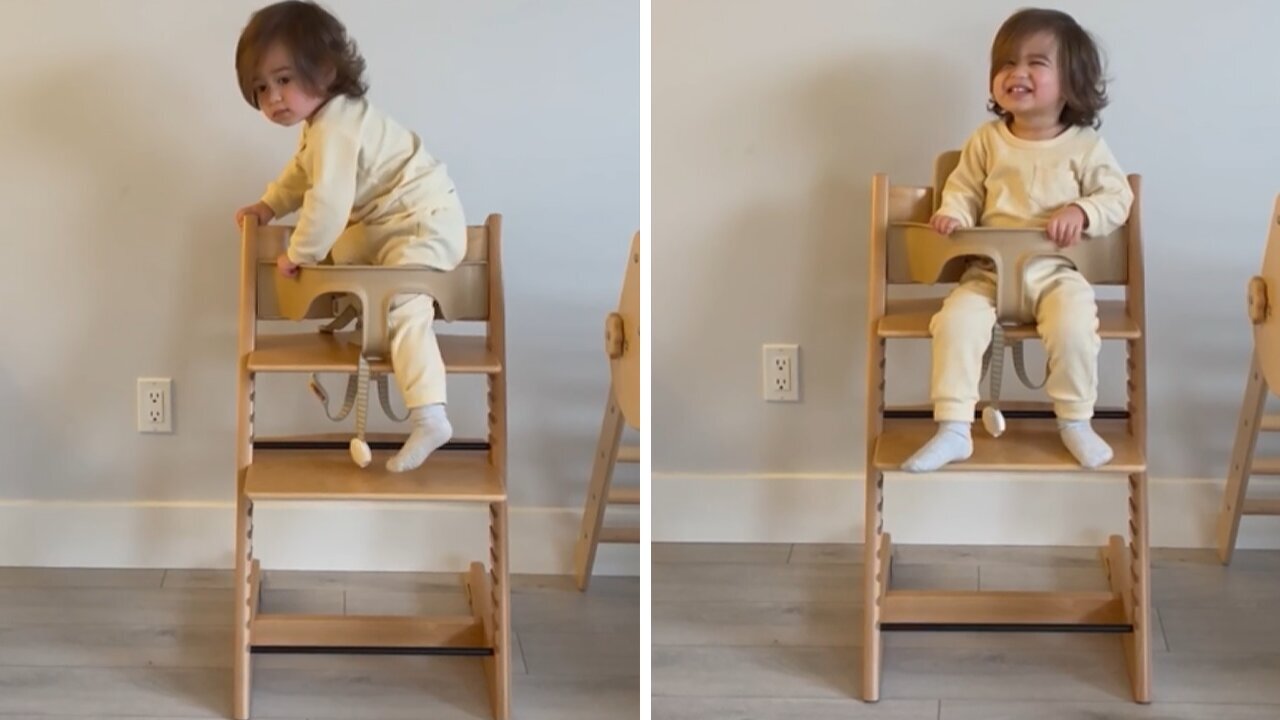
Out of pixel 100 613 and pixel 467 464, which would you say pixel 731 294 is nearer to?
pixel 467 464

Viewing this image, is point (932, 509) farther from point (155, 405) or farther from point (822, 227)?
point (155, 405)

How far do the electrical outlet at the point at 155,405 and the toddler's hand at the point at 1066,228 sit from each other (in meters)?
1.35

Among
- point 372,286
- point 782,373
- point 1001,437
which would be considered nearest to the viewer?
point 372,286

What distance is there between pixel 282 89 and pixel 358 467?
0.52 metres

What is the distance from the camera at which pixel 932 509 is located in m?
2.21

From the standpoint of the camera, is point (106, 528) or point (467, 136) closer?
point (467, 136)

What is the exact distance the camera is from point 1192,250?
2043mm

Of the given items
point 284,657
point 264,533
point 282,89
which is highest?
point 282,89

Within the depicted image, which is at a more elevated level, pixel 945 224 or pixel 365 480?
pixel 945 224

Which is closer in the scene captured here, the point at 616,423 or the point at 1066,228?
the point at 1066,228

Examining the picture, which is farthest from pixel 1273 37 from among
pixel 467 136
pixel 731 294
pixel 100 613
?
pixel 100 613

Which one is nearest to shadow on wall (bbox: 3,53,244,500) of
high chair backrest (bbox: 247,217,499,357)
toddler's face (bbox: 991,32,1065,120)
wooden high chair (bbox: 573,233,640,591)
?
high chair backrest (bbox: 247,217,499,357)

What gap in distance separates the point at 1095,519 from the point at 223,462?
1.43 metres

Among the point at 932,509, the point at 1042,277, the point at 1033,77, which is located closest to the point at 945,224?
the point at 1042,277
